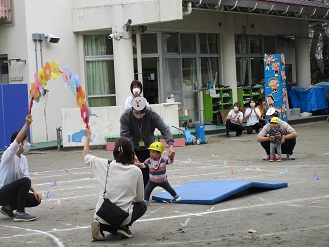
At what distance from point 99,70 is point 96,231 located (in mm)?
19911

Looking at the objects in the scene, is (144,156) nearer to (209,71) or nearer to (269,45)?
(209,71)

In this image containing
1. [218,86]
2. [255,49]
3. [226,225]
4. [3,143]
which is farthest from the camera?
[255,49]

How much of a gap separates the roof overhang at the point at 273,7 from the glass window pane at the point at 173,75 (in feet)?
10.1

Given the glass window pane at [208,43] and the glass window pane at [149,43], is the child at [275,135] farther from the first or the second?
the glass window pane at [208,43]

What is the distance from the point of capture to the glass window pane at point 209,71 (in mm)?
31359

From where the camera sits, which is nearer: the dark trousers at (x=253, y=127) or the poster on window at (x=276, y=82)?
the poster on window at (x=276, y=82)

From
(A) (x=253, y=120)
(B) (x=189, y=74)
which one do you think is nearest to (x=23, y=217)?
(A) (x=253, y=120)

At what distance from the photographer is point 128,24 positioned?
25734 millimetres

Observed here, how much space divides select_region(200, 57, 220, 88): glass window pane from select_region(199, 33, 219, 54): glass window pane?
364 mm

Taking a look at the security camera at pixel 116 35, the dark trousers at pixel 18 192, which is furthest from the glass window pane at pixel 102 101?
the dark trousers at pixel 18 192

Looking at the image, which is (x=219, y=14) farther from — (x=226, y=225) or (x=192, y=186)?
(x=226, y=225)

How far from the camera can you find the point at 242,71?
1336 inches

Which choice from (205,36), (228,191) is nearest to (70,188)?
(228,191)

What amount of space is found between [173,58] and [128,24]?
4302 mm
